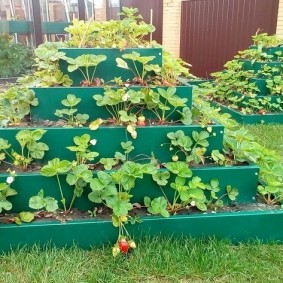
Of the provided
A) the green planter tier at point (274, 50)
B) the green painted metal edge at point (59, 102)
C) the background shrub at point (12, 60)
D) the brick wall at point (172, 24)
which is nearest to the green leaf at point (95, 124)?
the green painted metal edge at point (59, 102)

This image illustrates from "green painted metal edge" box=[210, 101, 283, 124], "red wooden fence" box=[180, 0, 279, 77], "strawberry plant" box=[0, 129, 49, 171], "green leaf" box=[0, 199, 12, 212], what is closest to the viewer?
"green leaf" box=[0, 199, 12, 212]

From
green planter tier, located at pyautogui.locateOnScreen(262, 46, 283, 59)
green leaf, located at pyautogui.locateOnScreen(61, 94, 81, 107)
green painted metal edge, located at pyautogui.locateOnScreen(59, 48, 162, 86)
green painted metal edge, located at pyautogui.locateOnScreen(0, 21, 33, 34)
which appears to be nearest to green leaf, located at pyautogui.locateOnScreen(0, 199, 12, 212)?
green leaf, located at pyautogui.locateOnScreen(61, 94, 81, 107)

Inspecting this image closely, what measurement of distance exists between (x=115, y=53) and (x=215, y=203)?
1.20m

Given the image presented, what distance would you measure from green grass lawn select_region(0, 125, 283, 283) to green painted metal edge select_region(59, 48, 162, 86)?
114cm

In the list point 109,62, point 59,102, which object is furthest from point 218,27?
point 59,102

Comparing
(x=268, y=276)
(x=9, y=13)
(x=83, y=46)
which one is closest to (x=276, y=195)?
(x=268, y=276)

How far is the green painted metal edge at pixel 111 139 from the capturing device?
2.18 metres

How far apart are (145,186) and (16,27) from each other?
25.7 feet

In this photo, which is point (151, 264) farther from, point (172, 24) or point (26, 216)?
point (172, 24)

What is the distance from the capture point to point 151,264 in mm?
1896

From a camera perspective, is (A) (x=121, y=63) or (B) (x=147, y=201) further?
(A) (x=121, y=63)

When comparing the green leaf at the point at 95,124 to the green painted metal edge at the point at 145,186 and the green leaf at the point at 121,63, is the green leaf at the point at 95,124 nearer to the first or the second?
the green painted metal edge at the point at 145,186

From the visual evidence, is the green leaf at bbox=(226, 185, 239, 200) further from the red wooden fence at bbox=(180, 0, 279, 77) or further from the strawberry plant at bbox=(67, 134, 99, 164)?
the red wooden fence at bbox=(180, 0, 279, 77)

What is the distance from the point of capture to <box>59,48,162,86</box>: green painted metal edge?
245 centimetres
